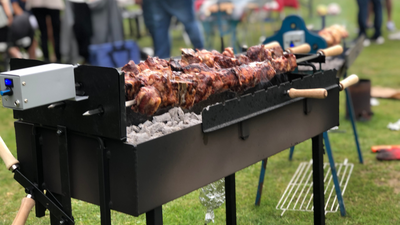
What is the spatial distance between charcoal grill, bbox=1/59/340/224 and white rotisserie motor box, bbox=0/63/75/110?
0.10m

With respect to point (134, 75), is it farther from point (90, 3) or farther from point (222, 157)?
point (90, 3)

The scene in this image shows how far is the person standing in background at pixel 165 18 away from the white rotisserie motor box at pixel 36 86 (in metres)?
4.69

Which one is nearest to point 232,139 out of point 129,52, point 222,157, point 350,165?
point 222,157

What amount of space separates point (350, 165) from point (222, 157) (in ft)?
9.05

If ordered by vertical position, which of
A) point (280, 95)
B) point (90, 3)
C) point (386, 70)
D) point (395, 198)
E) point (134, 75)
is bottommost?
point (395, 198)

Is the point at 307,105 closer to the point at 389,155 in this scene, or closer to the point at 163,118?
the point at 163,118

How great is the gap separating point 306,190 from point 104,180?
2.55m

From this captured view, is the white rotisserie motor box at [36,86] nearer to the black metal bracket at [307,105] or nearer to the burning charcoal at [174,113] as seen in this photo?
the burning charcoal at [174,113]

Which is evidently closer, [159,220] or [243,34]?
[159,220]

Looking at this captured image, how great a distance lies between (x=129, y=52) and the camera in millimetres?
7414

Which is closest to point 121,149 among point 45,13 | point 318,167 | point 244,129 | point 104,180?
point 104,180

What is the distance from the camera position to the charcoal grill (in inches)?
66.5

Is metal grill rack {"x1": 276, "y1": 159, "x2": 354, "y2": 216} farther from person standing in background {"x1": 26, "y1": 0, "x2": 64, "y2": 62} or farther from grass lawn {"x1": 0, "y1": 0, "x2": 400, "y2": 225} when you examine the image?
person standing in background {"x1": 26, "y1": 0, "x2": 64, "y2": 62}

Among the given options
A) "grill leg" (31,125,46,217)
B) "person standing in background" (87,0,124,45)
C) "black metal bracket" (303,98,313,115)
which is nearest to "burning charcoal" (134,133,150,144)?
"grill leg" (31,125,46,217)
